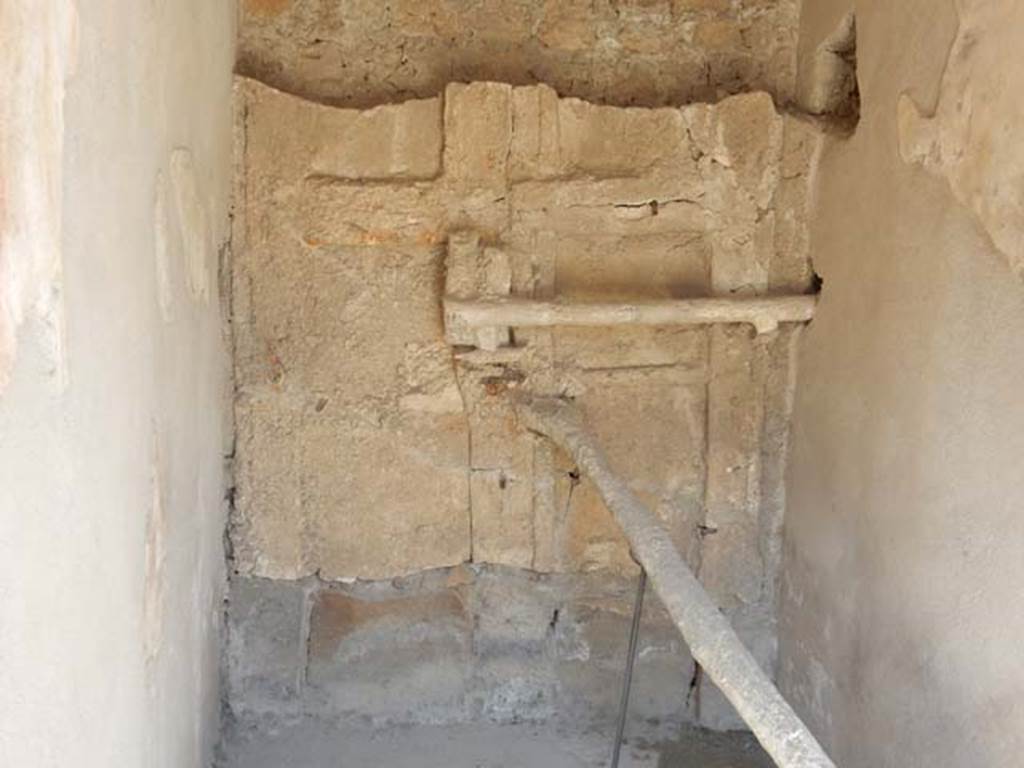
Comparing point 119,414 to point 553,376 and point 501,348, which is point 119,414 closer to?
point 501,348

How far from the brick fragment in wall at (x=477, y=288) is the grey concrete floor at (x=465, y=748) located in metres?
0.54

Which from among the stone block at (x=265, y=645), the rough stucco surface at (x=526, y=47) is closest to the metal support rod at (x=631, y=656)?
the stone block at (x=265, y=645)

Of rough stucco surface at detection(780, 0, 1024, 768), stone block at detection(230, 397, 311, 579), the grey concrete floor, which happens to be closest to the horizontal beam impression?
rough stucco surface at detection(780, 0, 1024, 768)

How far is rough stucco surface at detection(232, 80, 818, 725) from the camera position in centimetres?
358

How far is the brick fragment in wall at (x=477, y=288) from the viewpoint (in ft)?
11.8

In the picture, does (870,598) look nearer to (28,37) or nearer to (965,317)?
(965,317)

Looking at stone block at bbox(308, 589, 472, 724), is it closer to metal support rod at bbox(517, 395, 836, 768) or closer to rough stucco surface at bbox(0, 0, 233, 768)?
rough stucco surface at bbox(0, 0, 233, 768)

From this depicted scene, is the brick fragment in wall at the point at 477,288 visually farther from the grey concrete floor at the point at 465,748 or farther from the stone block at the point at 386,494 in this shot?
the grey concrete floor at the point at 465,748

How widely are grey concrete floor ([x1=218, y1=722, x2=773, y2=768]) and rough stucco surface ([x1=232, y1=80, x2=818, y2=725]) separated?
0.39 m

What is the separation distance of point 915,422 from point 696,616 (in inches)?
29.5

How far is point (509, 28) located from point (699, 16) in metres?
0.61

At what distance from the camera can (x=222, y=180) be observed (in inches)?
134

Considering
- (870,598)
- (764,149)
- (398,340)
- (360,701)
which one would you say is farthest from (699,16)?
(360,701)

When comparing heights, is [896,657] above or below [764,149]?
below
